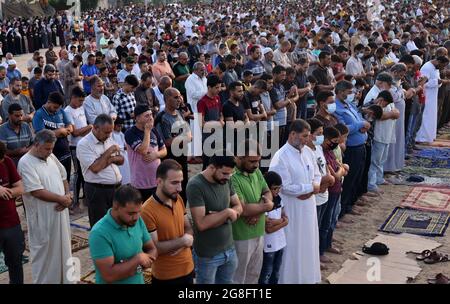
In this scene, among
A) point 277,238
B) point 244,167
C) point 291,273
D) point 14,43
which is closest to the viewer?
point 244,167

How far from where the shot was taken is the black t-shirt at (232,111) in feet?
26.1

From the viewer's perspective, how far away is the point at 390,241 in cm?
712

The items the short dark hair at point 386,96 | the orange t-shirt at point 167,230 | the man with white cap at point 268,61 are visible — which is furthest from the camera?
the man with white cap at point 268,61

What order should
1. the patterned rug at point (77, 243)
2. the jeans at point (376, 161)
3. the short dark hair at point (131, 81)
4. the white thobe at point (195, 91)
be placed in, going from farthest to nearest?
the white thobe at point (195, 91) → the jeans at point (376, 161) → the short dark hair at point (131, 81) → the patterned rug at point (77, 243)

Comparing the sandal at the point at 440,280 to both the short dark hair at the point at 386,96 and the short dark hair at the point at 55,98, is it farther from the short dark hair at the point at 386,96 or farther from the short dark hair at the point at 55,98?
the short dark hair at the point at 55,98

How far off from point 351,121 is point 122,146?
289 centimetres

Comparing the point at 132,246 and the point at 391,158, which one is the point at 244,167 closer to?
the point at 132,246

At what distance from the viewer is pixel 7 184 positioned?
201 inches

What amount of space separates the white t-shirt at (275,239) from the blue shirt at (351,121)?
8.67 ft

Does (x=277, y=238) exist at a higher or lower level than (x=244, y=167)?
lower

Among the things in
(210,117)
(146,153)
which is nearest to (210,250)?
(146,153)

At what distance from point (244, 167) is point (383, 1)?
3156 centimetres

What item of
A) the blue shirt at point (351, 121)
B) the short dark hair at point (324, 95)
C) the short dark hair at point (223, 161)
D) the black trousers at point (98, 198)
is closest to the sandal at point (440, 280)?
the blue shirt at point (351, 121)

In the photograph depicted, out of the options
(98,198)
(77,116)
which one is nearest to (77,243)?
(98,198)
